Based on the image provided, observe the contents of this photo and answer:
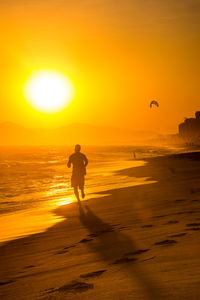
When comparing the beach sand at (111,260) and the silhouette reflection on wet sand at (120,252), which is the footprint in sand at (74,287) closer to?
the beach sand at (111,260)

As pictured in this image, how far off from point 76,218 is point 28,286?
19.8ft

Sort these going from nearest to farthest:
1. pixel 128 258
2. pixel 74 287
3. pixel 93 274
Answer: pixel 74 287 → pixel 93 274 → pixel 128 258

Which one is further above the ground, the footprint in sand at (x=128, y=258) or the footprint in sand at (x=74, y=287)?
the footprint in sand at (x=128, y=258)

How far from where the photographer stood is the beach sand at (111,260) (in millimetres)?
3719

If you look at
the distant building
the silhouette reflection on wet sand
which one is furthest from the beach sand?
the distant building

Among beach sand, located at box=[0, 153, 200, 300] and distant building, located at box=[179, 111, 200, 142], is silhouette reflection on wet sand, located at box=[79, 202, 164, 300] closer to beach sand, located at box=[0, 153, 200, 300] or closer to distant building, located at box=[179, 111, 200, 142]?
beach sand, located at box=[0, 153, 200, 300]

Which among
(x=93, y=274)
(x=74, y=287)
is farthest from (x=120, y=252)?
(x=74, y=287)

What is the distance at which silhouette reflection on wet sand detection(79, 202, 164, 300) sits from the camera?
366 centimetres

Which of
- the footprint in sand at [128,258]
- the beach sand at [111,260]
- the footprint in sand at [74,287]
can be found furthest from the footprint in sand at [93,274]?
the footprint in sand at [128,258]

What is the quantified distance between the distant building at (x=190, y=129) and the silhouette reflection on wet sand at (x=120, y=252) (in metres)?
127

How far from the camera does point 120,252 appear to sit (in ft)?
17.8

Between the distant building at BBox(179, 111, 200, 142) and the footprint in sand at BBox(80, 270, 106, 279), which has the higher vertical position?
the distant building at BBox(179, 111, 200, 142)

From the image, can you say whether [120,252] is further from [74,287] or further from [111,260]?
[74,287]

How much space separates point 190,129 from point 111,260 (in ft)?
459
